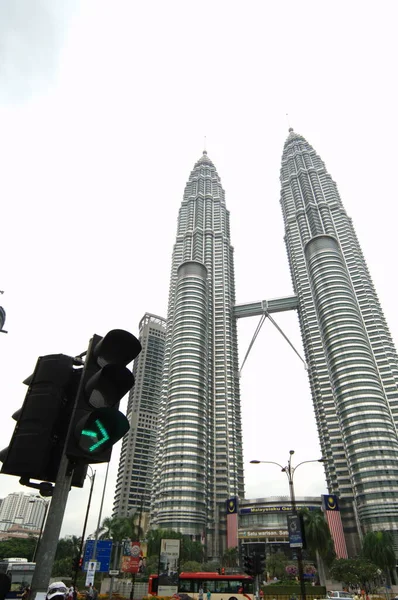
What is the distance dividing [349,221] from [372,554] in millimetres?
143318

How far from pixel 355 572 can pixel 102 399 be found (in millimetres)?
70897

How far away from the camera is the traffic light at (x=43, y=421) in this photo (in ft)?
13.2

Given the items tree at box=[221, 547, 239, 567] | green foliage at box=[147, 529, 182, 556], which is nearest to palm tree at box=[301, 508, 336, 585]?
green foliage at box=[147, 529, 182, 556]

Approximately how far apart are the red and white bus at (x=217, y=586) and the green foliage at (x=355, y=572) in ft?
113

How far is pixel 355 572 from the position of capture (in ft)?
190

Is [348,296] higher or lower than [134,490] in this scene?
higher

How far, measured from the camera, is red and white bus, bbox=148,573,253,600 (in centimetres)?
3266

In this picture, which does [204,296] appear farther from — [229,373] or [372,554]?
[372,554]

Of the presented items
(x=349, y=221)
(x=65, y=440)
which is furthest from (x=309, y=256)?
(x=65, y=440)

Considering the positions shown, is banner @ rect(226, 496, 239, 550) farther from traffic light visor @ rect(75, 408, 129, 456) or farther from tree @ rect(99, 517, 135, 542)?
traffic light visor @ rect(75, 408, 129, 456)

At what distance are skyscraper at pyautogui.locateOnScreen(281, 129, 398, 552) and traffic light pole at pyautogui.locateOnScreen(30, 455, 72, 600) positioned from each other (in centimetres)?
11805

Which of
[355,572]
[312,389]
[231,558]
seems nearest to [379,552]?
[355,572]

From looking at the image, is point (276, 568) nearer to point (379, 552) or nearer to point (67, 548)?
point (379, 552)

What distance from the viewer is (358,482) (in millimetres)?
105875
